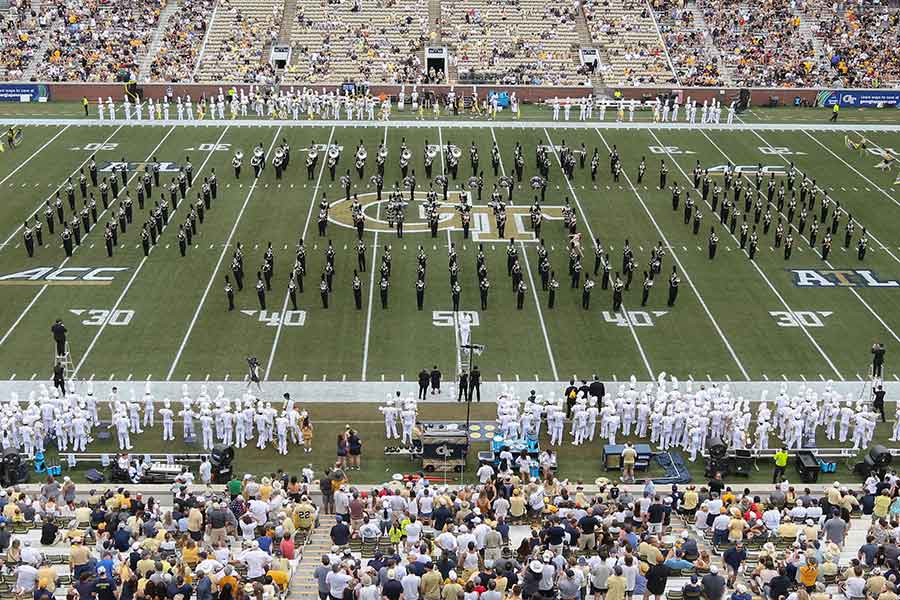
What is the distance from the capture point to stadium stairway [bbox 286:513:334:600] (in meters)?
13.3

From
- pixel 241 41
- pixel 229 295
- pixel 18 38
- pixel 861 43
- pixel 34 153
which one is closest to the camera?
pixel 229 295

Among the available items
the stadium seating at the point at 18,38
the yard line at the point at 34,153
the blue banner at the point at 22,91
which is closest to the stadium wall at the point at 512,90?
the blue banner at the point at 22,91

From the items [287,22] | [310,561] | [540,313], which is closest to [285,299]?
[540,313]

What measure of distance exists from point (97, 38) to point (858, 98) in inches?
1320

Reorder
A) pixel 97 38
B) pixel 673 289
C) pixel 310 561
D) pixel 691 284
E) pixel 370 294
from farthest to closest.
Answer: pixel 97 38, pixel 691 284, pixel 370 294, pixel 673 289, pixel 310 561

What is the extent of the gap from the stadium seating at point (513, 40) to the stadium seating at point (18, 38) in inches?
726

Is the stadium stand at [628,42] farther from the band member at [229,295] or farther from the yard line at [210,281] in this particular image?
the band member at [229,295]

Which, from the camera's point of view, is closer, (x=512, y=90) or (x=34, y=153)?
(x=34, y=153)

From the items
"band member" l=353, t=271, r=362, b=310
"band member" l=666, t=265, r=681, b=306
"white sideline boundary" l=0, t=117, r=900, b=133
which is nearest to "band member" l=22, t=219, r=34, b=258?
"band member" l=353, t=271, r=362, b=310

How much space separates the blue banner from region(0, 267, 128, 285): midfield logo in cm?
2255

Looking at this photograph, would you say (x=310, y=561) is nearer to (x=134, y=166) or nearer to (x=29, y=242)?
(x=29, y=242)

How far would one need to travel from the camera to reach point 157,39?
2030 inches

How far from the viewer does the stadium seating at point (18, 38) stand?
159 ft

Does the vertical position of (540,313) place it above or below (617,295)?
below
